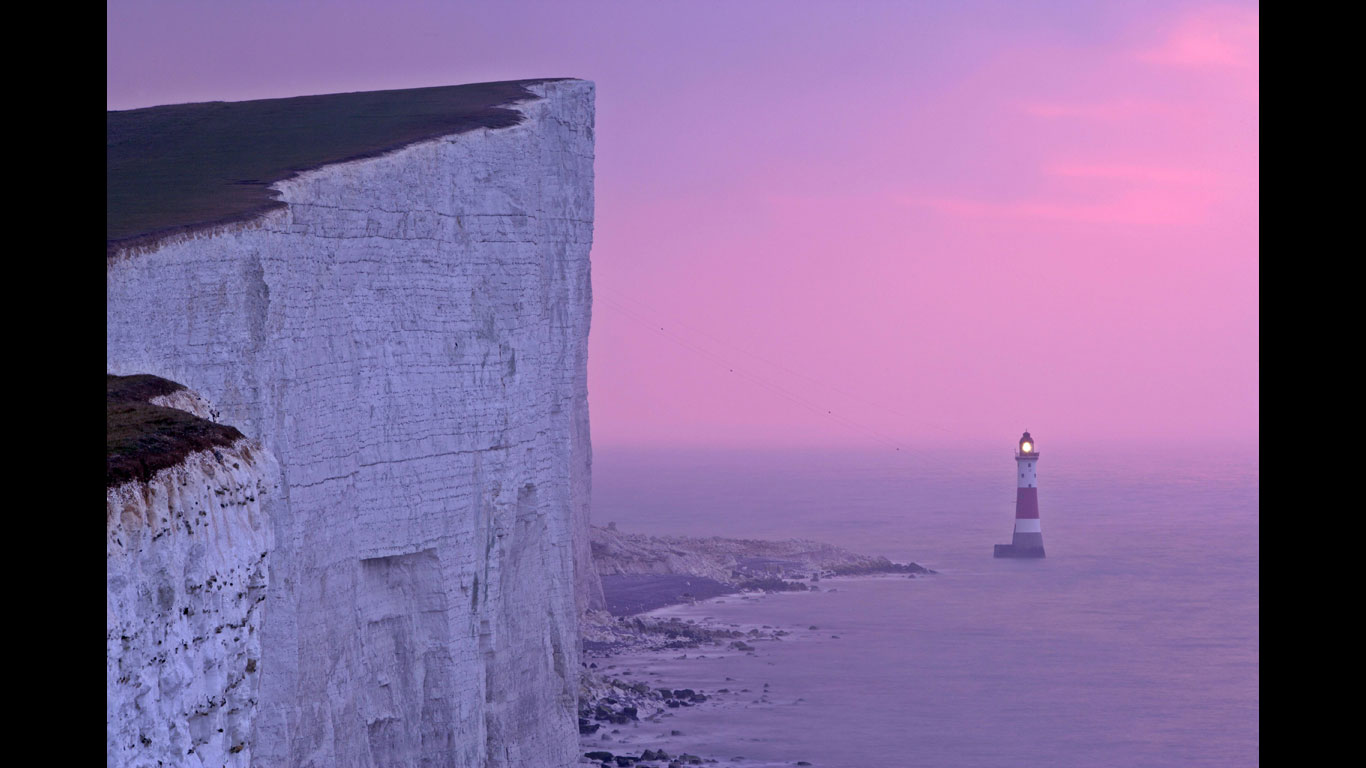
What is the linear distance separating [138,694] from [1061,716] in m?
32.7

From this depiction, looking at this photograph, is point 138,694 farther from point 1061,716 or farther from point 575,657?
point 1061,716

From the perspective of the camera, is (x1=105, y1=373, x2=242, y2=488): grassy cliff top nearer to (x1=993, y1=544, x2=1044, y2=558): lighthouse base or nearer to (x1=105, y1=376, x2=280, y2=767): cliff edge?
(x1=105, y1=376, x2=280, y2=767): cliff edge

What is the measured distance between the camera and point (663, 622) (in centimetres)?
4275

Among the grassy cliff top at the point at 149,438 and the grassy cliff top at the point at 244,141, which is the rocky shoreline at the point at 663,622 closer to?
the grassy cliff top at the point at 244,141

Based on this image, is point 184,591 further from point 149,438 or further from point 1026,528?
point 1026,528

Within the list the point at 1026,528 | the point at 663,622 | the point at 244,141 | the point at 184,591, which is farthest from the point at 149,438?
the point at 1026,528

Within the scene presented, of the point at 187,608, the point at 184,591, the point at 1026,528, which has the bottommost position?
the point at 1026,528

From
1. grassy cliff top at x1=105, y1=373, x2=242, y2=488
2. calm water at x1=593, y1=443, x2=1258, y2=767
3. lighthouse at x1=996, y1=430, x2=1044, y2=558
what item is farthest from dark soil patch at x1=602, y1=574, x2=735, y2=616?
grassy cliff top at x1=105, y1=373, x2=242, y2=488

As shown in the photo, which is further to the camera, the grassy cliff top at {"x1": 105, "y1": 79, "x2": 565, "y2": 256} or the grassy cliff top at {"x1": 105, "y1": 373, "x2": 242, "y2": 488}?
the grassy cliff top at {"x1": 105, "y1": 79, "x2": 565, "y2": 256}

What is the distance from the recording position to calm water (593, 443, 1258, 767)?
32656 mm

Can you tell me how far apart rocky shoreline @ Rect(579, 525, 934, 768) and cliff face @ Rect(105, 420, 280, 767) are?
18.7 metres

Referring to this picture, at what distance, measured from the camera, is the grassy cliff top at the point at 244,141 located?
18.2 meters

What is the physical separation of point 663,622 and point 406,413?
78.6ft

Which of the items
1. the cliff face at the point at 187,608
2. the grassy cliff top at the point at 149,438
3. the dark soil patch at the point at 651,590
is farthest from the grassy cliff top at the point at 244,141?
the dark soil patch at the point at 651,590
